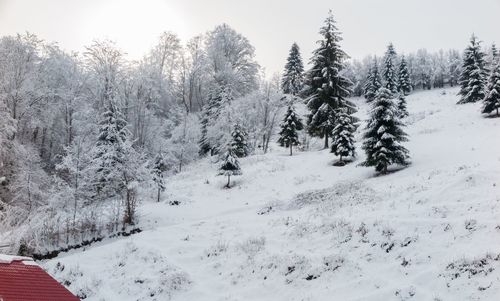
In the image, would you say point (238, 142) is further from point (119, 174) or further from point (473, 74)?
point (473, 74)

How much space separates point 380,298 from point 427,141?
905 inches

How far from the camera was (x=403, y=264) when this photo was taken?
12680 mm

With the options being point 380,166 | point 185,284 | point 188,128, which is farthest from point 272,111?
point 185,284

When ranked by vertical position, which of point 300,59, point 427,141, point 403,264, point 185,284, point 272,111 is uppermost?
point 300,59

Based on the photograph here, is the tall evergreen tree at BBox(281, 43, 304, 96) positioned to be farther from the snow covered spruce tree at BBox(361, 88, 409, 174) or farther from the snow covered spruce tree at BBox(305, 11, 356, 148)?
the snow covered spruce tree at BBox(361, 88, 409, 174)

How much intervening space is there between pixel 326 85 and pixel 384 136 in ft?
56.7

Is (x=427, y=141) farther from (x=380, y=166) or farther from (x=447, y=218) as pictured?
(x=447, y=218)

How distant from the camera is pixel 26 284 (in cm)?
1051

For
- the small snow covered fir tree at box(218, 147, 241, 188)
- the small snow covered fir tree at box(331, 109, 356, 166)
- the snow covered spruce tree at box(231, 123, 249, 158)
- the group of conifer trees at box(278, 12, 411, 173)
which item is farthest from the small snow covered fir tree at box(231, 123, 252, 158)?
the small snow covered fir tree at box(331, 109, 356, 166)

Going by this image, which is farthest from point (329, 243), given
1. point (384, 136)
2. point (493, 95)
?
point (493, 95)

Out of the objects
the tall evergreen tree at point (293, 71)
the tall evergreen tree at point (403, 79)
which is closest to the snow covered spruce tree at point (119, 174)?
the tall evergreen tree at point (293, 71)

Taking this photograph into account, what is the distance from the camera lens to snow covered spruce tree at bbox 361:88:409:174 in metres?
25.9

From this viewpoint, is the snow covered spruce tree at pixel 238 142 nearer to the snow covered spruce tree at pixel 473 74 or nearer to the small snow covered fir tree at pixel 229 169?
the small snow covered fir tree at pixel 229 169

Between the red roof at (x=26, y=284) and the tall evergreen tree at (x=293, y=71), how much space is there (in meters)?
63.3
